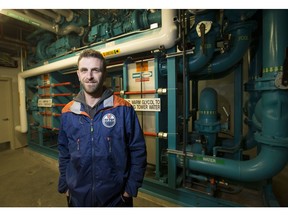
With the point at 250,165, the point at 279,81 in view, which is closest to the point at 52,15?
the point at 279,81

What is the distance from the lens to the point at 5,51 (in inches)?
137

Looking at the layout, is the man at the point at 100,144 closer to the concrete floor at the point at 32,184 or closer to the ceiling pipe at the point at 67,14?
the concrete floor at the point at 32,184

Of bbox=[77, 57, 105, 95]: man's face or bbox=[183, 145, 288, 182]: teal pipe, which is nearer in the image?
bbox=[77, 57, 105, 95]: man's face

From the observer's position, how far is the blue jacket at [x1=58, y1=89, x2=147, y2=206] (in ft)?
2.86

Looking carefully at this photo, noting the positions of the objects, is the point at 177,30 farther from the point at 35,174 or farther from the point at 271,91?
the point at 35,174

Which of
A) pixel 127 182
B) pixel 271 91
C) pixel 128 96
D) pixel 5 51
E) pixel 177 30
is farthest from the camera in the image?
pixel 5 51

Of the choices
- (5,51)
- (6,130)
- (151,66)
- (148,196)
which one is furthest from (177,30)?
(6,130)

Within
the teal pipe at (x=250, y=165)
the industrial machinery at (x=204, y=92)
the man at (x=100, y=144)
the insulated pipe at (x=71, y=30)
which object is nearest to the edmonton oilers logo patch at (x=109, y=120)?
the man at (x=100, y=144)

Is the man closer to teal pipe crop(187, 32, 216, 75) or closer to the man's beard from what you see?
the man's beard

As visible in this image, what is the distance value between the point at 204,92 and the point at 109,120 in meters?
1.25

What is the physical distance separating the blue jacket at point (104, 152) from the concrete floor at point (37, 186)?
96cm

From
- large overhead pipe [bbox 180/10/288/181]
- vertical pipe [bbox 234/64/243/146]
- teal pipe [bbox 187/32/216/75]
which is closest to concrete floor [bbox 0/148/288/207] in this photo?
large overhead pipe [bbox 180/10/288/181]

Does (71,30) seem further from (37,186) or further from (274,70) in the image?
(274,70)

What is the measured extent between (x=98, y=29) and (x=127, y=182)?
200cm
